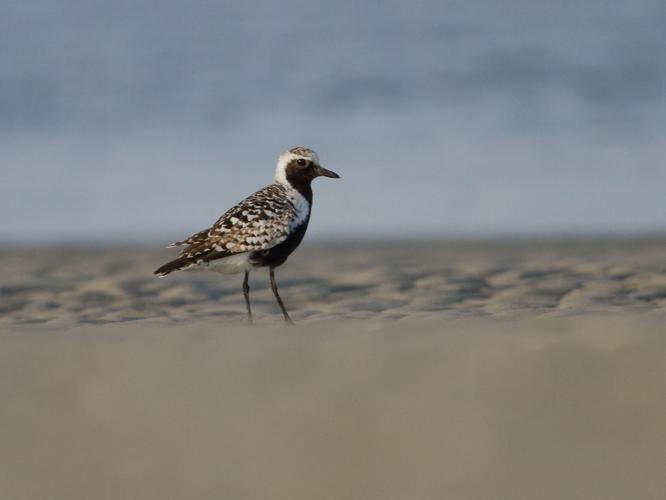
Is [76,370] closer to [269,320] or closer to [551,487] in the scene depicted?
[551,487]

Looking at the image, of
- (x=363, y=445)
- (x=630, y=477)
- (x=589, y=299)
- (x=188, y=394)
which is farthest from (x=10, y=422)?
(x=589, y=299)

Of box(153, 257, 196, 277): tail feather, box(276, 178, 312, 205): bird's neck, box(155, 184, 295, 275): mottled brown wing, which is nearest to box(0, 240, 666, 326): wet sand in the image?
box(153, 257, 196, 277): tail feather

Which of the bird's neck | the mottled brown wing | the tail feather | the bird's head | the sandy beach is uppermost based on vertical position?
the bird's head

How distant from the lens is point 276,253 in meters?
8.49

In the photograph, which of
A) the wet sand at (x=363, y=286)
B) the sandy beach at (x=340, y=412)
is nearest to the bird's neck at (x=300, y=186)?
the wet sand at (x=363, y=286)

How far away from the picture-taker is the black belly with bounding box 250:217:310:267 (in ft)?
27.6

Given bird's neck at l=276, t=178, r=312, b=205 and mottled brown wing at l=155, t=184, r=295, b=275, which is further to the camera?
bird's neck at l=276, t=178, r=312, b=205

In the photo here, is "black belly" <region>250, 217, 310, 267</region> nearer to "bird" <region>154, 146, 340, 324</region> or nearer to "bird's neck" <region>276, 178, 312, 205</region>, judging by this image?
"bird" <region>154, 146, 340, 324</region>

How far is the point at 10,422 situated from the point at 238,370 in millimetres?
995

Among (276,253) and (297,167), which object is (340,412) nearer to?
(276,253)

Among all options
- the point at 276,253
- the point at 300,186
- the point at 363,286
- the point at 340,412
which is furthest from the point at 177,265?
the point at 340,412

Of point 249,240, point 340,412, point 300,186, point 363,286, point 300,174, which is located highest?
point 300,174

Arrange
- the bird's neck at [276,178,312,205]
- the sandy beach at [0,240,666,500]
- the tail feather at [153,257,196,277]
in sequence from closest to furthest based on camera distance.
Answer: the sandy beach at [0,240,666,500], the tail feather at [153,257,196,277], the bird's neck at [276,178,312,205]

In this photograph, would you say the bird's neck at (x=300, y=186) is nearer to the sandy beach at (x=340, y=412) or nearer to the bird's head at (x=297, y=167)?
the bird's head at (x=297, y=167)
